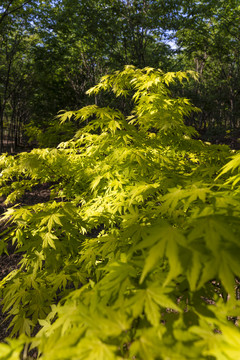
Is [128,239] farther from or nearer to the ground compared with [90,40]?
nearer to the ground

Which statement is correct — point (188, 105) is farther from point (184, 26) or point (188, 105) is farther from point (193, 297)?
point (184, 26)

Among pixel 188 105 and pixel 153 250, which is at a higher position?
pixel 188 105

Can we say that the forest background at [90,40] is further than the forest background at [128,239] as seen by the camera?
Yes

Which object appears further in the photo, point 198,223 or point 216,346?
point 198,223

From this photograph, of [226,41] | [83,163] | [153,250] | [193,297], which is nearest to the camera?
[153,250]

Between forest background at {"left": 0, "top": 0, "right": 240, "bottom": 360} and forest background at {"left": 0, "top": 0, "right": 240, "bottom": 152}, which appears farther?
forest background at {"left": 0, "top": 0, "right": 240, "bottom": 152}

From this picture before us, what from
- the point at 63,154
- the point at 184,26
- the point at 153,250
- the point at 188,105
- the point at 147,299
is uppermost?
the point at 184,26

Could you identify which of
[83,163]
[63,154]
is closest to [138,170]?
[83,163]

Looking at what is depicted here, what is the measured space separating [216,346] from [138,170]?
1.77 metres

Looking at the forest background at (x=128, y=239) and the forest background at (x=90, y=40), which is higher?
the forest background at (x=90, y=40)

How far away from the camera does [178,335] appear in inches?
32.3

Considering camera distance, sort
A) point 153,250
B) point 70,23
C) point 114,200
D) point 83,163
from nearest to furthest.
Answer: point 153,250, point 114,200, point 83,163, point 70,23

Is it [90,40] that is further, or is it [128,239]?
[90,40]

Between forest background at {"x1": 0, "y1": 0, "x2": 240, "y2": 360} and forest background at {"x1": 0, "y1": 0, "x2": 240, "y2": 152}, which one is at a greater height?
forest background at {"x1": 0, "y1": 0, "x2": 240, "y2": 152}
